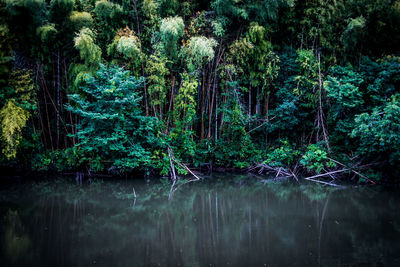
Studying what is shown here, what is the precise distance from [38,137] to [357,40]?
10057mm

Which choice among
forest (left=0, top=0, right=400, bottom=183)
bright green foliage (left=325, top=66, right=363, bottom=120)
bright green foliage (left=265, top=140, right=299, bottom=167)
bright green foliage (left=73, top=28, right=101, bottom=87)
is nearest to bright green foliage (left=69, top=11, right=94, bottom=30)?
forest (left=0, top=0, right=400, bottom=183)

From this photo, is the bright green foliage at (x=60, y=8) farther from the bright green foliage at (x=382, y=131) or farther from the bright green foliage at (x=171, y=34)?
the bright green foliage at (x=382, y=131)

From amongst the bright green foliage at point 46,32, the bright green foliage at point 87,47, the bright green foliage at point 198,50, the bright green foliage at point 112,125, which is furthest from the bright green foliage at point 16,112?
the bright green foliage at point 198,50

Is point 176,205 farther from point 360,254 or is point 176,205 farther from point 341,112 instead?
point 341,112

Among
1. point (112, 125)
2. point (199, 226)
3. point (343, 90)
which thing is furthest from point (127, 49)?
point (343, 90)

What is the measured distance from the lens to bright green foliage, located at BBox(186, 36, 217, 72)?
8180 mm

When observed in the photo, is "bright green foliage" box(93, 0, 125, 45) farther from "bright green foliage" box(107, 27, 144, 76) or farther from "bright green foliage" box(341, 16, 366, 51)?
"bright green foliage" box(341, 16, 366, 51)

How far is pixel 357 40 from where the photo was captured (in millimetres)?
8766

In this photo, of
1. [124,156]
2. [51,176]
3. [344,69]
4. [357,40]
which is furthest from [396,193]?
[51,176]

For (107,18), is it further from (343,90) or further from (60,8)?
(343,90)

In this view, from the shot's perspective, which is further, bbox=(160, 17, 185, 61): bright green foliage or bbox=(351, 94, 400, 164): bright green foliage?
bbox=(160, 17, 185, 61): bright green foliage

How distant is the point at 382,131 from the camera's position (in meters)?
6.88

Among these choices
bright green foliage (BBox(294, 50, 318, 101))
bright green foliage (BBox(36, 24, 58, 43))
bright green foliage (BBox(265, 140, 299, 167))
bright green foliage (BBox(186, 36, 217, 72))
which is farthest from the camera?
bright green foliage (BBox(294, 50, 318, 101))

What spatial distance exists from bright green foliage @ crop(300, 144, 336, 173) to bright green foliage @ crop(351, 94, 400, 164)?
0.88 m
